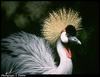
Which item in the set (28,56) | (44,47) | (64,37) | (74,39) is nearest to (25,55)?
(28,56)

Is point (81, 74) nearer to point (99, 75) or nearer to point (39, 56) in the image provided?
point (99, 75)

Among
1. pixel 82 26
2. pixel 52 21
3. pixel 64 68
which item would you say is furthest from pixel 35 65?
pixel 82 26

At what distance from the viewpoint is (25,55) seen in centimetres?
276

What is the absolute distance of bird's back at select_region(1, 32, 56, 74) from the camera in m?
2.73

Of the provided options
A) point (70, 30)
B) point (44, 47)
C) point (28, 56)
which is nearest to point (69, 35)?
point (70, 30)

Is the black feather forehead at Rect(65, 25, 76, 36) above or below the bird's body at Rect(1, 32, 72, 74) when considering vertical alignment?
above

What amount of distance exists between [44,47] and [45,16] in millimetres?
391

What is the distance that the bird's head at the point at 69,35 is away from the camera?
2732mm

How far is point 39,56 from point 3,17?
0.68m

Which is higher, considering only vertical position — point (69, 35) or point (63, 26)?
point (63, 26)

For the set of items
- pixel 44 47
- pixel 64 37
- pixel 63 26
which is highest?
pixel 63 26

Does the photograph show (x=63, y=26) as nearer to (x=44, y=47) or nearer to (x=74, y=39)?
(x=74, y=39)

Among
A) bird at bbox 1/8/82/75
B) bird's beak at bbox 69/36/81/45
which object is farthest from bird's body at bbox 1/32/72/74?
bird's beak at bbox 69/36/81/45

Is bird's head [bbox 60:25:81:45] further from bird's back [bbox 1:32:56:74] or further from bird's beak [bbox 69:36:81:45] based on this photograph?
bird's back [bbox 1:32:56:74]
